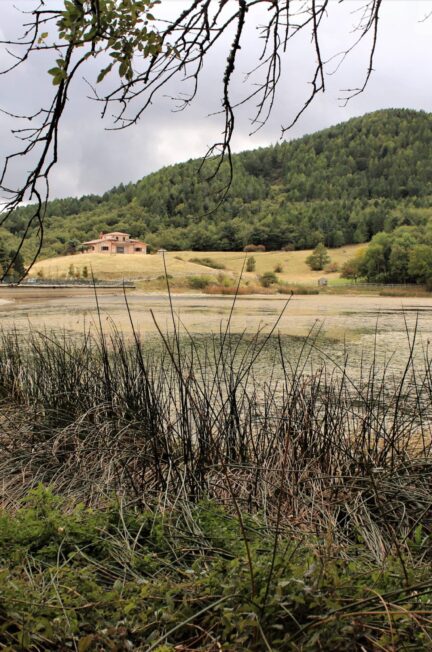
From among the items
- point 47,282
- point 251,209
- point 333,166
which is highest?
point 333,166

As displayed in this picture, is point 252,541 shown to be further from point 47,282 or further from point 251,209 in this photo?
point 251,209

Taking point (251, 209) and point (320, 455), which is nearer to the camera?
point (320, 455)

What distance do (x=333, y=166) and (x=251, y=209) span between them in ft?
111

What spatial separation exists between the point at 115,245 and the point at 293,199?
42097 millimetres

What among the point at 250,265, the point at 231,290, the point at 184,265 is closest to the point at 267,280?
the point at 231,290

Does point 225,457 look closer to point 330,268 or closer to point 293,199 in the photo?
point 330,268

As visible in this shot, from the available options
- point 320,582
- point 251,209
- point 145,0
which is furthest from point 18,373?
point 251,209

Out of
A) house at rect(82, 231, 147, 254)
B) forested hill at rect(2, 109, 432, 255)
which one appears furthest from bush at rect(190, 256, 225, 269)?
house at rect(82, 231, 147, 254)

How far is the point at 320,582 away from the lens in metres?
1.43

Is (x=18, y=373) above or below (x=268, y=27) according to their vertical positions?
below

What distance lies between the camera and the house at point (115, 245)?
263 ft

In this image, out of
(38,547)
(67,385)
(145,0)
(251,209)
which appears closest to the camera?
(145,0)

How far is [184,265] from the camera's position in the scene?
196 ft

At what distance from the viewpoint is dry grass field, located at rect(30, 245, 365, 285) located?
5641cm
